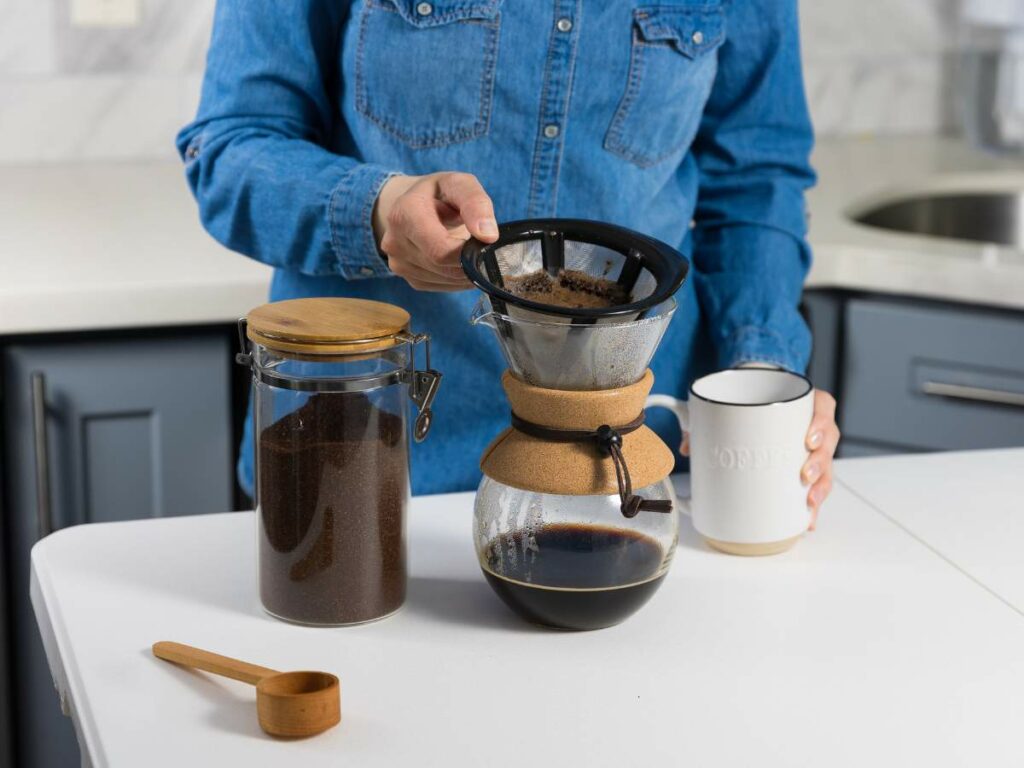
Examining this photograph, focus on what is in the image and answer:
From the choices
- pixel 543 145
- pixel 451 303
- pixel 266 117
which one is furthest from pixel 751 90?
pixel 266 117

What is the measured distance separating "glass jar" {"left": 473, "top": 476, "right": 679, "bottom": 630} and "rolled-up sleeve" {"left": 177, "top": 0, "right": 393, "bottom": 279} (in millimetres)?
263

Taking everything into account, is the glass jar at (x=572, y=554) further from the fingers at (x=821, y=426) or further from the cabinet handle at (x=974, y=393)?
the cabinet handle at (x=974, y=393)

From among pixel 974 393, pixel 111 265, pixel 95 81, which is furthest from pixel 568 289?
pixel 95 81

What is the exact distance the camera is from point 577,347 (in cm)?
84

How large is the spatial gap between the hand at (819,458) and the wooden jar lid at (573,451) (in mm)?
177

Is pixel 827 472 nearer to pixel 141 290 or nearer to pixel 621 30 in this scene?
pixel 621 30

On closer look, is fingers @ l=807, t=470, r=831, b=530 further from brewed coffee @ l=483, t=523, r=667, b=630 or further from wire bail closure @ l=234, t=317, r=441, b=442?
wire bail closure @ l=234, t=317, r=441, b=442

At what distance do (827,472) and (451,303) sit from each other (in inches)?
14.6

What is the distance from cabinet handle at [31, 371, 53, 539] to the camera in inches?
62.6

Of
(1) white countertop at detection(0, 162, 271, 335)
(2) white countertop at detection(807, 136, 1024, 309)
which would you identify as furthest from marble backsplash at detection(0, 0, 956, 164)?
(2) white countertop at detection(807, 136, 1024, 309)

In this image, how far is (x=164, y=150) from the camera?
7.10ft

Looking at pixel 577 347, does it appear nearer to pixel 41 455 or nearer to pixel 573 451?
pixel 573 451

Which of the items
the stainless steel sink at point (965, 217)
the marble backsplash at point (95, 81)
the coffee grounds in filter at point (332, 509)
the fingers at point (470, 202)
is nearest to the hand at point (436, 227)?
the fingers at point (470, 202)

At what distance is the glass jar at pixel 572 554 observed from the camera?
0.86 metres
